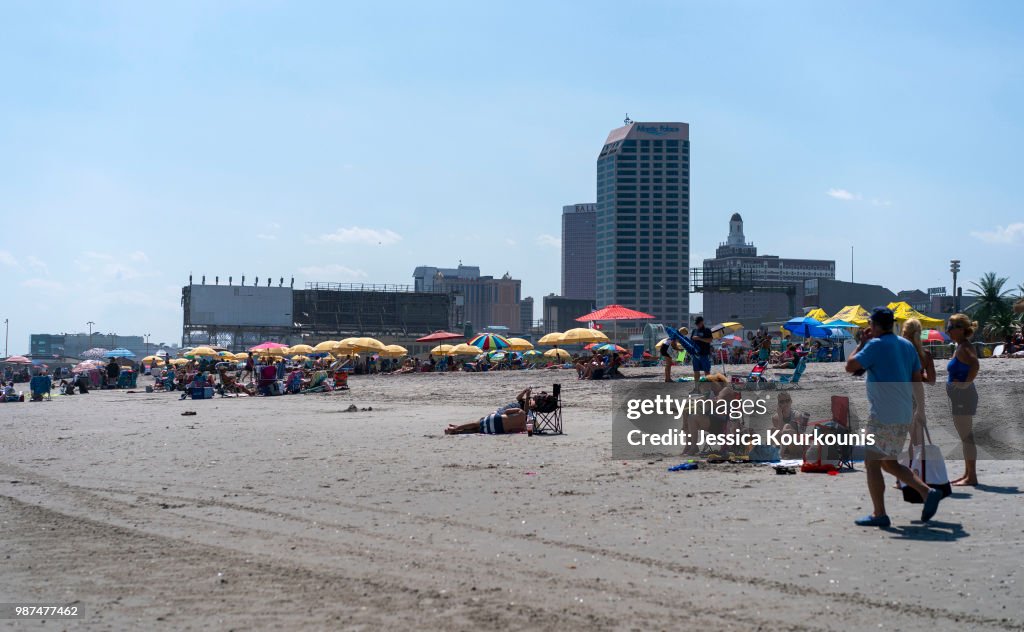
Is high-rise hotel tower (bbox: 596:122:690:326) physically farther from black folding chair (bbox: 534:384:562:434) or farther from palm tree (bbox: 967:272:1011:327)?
black folding chair (bbox: 534:384:562:434)

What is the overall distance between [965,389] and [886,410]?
2046 mm

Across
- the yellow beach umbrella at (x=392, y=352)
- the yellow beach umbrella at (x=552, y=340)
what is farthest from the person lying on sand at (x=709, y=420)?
the yellow beach umbrella at (x=392, y=352)

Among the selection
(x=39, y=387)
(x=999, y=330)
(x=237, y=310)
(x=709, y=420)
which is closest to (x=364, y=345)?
(x=39, y=387)

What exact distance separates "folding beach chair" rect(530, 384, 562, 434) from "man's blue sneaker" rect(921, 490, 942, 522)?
8003 millimetres

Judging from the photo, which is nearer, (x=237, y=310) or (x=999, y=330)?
(x=999, y=330)

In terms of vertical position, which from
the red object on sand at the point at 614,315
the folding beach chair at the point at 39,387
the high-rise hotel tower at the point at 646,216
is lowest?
the folding beach chair at the point at 39,387

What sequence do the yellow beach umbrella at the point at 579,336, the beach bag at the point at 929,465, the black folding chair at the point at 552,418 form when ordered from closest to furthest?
1. the beach bag at the point at 929,465
2. the black folding chair at the point at 552,418
3. the yellow beach umbrella at the point at 579,336

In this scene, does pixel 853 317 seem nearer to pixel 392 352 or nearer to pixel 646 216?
pixel 392 352

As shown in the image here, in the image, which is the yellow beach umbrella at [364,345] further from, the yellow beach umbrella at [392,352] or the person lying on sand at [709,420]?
the person lying on sand at [709,420]

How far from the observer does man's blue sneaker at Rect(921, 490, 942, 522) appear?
6641 mm

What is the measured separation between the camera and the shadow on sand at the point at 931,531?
20.7 feet

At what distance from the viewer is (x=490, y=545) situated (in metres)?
6.43

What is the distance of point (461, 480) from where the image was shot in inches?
372

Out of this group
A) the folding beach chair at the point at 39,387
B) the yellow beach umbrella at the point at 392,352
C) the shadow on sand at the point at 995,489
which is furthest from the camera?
the yellow beach umbrella at the point at 392,352
